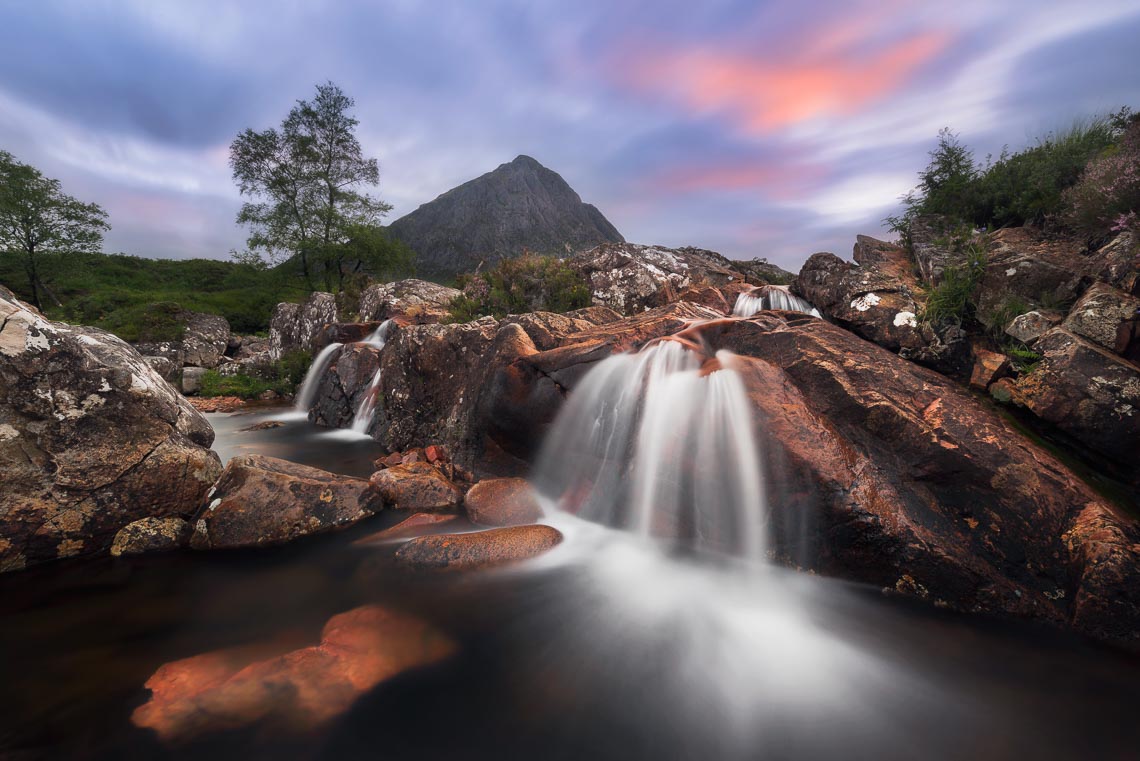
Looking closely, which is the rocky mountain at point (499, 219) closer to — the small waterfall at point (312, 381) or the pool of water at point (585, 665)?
the small waterfall at point (312, 381)

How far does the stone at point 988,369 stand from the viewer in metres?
4.98

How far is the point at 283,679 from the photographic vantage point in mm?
3018

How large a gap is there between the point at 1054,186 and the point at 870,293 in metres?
4.78

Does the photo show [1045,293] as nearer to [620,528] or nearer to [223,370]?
[620,528]

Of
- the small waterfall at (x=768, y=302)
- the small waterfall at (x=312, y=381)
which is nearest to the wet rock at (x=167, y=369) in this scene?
the small waterfall at (x=312, y=381)

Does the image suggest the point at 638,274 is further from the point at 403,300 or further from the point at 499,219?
the point at 499,219

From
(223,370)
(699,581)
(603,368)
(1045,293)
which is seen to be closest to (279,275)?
(223,370)

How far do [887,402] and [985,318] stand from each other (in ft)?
9.36

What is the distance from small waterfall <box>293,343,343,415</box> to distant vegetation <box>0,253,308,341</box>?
39.9 ft

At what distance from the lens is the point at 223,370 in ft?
61.9

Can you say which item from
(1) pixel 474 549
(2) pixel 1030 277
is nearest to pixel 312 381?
(1) pixel 474 549

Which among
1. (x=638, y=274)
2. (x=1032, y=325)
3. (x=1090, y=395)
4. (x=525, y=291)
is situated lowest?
(x=1090, y=395)

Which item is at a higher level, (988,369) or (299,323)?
(299,323)

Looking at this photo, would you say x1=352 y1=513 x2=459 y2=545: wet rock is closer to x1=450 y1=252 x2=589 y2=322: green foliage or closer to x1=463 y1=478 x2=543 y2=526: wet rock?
x1=463 y1=478 x2=543 y2=526: wet rock
